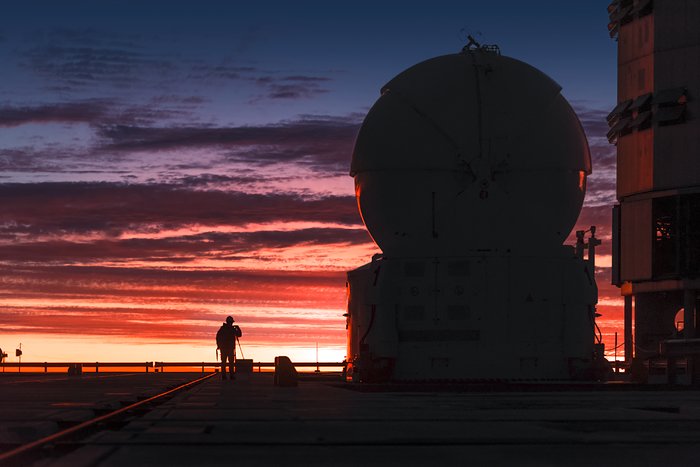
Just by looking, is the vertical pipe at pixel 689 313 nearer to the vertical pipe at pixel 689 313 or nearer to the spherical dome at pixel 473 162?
the vertical pipe at pixel 689 313

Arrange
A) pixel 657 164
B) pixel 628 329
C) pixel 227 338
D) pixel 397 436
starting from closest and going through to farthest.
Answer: pixel 397 436 < pixel 227 338 < pixel 657 164 < pixel 628 329

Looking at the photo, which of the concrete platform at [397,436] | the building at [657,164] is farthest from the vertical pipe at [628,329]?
the concrete platform at [397,436]

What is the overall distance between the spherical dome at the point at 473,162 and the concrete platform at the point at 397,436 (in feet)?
42.8

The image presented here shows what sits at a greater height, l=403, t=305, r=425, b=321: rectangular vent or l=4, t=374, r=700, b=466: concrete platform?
l=403, t=305, r=425, b=321: rectangular vent

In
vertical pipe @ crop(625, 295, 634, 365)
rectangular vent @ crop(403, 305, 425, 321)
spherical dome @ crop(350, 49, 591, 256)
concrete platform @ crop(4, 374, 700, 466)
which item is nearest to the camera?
concrete platform @ crop(4, 374, 700, 466)

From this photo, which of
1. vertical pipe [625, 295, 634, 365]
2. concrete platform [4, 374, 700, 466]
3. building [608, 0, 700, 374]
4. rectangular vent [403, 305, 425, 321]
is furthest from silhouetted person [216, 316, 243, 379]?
vertical pipe [625, 295, 634, 365]

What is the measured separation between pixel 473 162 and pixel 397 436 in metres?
20.3

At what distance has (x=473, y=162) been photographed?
103ft

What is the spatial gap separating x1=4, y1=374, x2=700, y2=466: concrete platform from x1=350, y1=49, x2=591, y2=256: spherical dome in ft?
42.8

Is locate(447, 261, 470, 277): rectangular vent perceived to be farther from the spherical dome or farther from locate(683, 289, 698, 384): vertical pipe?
locate(683, 289, 698, 384): vertical pipe

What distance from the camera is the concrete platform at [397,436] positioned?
9336mm

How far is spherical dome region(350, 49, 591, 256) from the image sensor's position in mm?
31422

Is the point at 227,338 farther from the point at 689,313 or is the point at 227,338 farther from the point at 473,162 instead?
the point at 689,313

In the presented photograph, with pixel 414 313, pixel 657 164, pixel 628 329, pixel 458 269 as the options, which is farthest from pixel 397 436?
pixel 628 329
